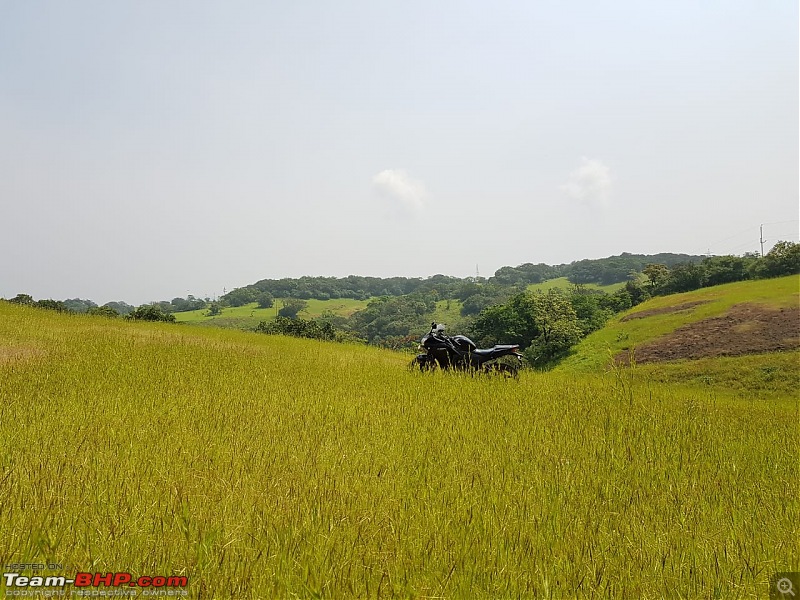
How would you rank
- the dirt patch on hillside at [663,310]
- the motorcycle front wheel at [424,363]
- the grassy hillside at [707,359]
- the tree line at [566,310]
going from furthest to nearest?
the tree line at [566,310]
the dirt patch on hillside at [663,310]
the grassy hillside at [707,359]
the motorcycle front wheel at [424,363]

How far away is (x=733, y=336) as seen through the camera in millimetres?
31594

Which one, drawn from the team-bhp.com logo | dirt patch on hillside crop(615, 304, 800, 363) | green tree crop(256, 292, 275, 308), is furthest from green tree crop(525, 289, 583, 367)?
green tree crop(256, 292, 275, 308)

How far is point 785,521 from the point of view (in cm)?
322

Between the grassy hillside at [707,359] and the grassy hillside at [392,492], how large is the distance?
16311 millimetres

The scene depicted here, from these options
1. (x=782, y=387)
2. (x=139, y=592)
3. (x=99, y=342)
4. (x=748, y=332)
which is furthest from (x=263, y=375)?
(x=748, y=332)

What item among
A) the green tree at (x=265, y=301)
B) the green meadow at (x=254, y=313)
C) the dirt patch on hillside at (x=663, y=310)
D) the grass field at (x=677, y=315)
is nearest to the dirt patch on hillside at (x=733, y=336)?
the grass field at (x=677, y=315)

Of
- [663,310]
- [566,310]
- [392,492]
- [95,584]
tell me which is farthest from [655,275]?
[95,584]

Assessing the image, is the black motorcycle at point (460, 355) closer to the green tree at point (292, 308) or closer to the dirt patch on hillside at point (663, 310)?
the dirt patch on hillside at point (663, 310)

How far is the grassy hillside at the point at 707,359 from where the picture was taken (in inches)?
870

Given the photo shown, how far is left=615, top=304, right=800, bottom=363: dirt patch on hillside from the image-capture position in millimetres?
28547

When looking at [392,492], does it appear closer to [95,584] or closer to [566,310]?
[95,584]

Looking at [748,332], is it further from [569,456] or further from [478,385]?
[569,456]

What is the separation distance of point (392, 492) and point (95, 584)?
193 cm

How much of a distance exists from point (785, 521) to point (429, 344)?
761 centimetres
